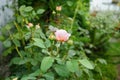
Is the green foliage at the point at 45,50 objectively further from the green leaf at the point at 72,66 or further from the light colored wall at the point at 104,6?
the light colored wall at the point at 104,6

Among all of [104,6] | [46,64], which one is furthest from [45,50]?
[104,6]

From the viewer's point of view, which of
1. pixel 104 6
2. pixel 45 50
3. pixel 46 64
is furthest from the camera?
pixel 104 6

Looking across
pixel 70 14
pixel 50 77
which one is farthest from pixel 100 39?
pixel 50 77

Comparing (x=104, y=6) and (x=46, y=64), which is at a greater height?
(x=46, y=64)

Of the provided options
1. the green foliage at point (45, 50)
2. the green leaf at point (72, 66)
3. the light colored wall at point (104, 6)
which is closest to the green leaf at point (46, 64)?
the green foliage at point (45, 50)

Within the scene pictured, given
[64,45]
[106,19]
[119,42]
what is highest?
[64,45]

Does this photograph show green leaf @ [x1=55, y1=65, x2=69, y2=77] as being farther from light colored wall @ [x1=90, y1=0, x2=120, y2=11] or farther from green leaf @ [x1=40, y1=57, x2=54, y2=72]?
light colored wall @ [x1=90, y1=0, x2=120, y2=11]

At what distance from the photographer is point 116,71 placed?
4270mm

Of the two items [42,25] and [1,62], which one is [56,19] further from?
[1,62]

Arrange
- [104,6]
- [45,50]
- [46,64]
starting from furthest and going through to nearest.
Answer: [104,6]
[45,50]
[46,64]

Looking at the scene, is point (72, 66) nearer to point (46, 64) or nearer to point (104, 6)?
point (46, 64)

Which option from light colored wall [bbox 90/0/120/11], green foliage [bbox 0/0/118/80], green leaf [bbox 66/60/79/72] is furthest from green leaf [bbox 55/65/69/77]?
light colored wall [bbox 90/0/120/11]

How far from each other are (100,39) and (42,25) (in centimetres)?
162

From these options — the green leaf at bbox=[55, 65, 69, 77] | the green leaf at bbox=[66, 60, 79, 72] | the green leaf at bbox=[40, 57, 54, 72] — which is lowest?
the green leaf at bbox=[55, 65, 69, 77]
